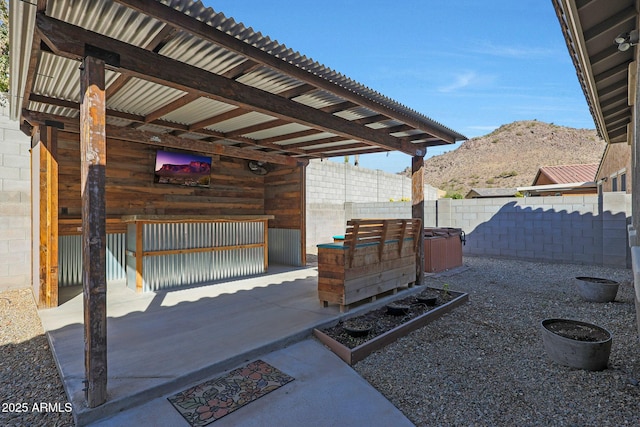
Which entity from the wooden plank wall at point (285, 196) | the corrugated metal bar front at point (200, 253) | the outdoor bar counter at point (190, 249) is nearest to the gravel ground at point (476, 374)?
the outdoor bar counter at point (190, 249)

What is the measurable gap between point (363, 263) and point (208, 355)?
215 centimetres

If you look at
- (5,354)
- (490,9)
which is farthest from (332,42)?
(5,354)

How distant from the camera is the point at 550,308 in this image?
14.7ft

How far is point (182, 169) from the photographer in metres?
6.09

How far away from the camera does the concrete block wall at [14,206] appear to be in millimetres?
4922

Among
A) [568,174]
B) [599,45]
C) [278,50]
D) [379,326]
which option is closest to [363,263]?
[379,326]

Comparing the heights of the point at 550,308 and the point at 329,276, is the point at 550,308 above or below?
below

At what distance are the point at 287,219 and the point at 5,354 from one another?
503 cm

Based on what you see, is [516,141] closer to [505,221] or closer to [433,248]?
[505,221]

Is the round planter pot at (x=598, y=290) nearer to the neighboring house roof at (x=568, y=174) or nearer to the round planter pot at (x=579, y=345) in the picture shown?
the round planter pot at (x=579, y=345)

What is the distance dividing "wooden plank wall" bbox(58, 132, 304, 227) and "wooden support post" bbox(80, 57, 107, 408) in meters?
3.76

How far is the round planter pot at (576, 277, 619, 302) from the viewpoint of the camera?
457 cm

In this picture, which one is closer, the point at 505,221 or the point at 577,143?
the point at 505,221

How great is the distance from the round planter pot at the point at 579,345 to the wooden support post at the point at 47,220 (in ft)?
18.2
